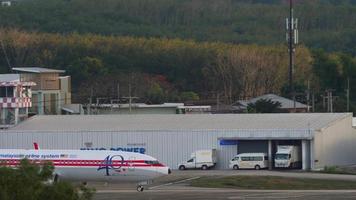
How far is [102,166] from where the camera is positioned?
58125 mm

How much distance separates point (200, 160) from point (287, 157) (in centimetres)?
542

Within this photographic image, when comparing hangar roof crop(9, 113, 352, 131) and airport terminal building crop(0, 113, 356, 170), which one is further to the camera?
hangar roof crop(9, 113, 352, 131)

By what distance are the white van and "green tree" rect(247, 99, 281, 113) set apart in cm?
2685

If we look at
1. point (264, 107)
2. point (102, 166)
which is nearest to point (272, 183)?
point (102, 166)

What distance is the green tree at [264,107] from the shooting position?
340 feet

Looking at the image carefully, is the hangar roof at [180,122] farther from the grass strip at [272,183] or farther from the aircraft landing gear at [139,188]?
the aircraft landing gear at [139,188]

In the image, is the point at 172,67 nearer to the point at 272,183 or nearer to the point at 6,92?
the point at 6,92

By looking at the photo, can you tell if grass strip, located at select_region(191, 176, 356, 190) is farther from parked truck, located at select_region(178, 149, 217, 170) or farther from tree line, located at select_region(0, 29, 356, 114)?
tree line, located at select_region(0, 29, 356, 114)

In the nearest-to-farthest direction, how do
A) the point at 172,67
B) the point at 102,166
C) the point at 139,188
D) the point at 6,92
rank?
the point at 102,166 → the point at 139,188 → the point at 6,92 → the point at 172,67

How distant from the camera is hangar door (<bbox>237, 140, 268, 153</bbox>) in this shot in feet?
253

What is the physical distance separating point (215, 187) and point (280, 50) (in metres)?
92.8

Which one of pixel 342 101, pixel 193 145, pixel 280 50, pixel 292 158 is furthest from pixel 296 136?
pixel 280 50

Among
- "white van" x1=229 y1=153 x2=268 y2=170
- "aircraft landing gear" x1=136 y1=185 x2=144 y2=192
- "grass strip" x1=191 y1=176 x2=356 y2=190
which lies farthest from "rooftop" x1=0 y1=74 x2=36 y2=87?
"aircraft landing gear" x1=136 y1=185 x2=144 y2=192

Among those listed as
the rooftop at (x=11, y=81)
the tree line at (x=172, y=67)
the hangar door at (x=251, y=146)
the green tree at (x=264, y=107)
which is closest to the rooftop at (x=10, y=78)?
the rooftop at (x=11, y=81)
